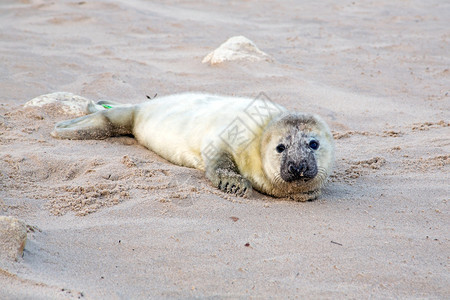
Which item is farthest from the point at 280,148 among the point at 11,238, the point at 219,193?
the point at 11,238

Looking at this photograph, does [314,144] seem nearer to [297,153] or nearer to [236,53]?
[297,153]

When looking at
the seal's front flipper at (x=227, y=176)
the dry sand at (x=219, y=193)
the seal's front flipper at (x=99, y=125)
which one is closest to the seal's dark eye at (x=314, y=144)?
the dry sand at (x=219, y=193)

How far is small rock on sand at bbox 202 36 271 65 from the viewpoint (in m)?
6.81

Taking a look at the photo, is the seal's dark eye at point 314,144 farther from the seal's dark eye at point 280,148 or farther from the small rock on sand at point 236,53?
the small rock on sand at point 236,53

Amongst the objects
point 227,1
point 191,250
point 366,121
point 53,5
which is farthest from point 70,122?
point 227,1

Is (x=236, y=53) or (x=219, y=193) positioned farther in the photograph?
(x=236, y=53)

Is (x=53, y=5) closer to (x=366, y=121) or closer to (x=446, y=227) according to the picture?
(x=366, y=121)

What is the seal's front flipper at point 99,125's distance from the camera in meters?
4.31

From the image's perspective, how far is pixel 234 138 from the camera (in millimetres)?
3686

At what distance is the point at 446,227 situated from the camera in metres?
2.99

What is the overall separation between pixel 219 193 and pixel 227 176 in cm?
17

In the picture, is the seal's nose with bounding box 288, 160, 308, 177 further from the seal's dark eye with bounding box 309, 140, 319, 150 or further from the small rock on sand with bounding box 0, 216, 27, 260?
the small rock on sand with bounding box 0, 216, 27, 260

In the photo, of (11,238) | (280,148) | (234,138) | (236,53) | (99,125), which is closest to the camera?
(11,238)

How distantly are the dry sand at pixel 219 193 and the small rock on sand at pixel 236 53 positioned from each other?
0.16m
